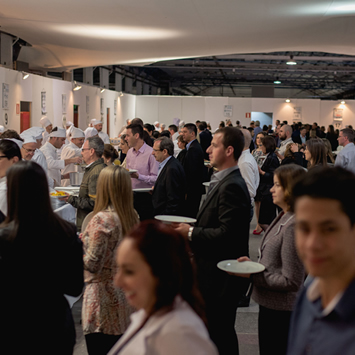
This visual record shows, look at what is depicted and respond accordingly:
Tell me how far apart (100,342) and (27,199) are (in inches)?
38.0

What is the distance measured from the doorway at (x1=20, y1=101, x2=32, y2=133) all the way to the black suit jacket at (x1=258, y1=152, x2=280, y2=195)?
5.82 m

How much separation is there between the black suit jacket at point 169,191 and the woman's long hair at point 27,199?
8.41 feet

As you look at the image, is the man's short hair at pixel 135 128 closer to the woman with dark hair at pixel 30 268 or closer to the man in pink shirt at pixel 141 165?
the man in pink shirt at pixel 141 165

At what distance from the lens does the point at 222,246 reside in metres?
2.30

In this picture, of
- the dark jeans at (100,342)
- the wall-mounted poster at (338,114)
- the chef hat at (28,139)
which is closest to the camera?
the dark jeans at (100,342)

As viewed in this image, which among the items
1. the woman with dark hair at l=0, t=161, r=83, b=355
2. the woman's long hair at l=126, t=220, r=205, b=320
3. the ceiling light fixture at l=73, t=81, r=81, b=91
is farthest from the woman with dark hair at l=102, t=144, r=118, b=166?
the ceiling light fixture at l=73, t=81, r=81, b=91

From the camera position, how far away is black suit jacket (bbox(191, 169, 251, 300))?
2277mm

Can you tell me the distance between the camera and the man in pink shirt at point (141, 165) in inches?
199

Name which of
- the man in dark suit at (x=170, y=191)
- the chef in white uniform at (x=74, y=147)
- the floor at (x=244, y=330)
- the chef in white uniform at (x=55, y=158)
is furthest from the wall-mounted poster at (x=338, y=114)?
the floor at (x=244, y=330)

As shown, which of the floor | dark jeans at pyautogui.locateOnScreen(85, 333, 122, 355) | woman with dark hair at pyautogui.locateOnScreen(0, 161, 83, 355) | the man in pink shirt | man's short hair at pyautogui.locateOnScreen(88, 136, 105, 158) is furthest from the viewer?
the man in pink shirt

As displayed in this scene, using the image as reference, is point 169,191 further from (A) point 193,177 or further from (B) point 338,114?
(B) point 338,114

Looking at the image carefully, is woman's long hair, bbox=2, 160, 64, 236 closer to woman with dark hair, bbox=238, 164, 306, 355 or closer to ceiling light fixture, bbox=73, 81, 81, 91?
woman with dark hair, bbox=238, 164, 306, 355

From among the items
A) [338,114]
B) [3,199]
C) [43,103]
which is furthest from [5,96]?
[338,114]

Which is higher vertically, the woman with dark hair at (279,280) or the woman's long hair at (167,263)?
the woman's long hair at (167,263)
